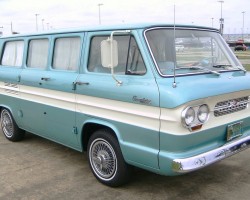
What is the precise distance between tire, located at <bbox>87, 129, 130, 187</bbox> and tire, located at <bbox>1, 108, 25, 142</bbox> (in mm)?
2379

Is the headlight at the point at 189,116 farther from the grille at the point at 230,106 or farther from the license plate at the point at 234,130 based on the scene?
the license plate at the point at 234,130

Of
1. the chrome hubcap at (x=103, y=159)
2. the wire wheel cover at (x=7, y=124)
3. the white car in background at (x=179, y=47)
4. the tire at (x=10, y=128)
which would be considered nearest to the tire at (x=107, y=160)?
the chrome hubcap at (x=103, y=159)

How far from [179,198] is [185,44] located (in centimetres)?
193

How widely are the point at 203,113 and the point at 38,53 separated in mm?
3118

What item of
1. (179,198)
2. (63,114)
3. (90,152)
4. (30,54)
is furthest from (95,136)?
(30,54)

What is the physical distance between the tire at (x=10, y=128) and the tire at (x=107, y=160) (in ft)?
7.80

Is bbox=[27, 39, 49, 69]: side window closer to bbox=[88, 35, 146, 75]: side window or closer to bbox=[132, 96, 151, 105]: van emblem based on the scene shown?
bbox=[88, 35, 146, 75]: side window

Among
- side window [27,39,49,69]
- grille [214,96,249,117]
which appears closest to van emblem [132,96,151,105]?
grille [214,96,249,117]

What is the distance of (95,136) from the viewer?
464cm

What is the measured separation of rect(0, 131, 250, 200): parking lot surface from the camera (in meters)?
4.33

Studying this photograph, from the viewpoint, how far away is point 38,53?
5.82 m

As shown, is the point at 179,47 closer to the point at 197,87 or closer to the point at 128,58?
the point at 128,58

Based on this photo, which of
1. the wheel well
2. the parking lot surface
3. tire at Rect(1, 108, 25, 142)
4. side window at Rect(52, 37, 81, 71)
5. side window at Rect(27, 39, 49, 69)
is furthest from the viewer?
tire at Rect(1, 108, 25, 142)

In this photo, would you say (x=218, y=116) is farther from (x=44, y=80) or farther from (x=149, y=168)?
(x=44, y=80)
